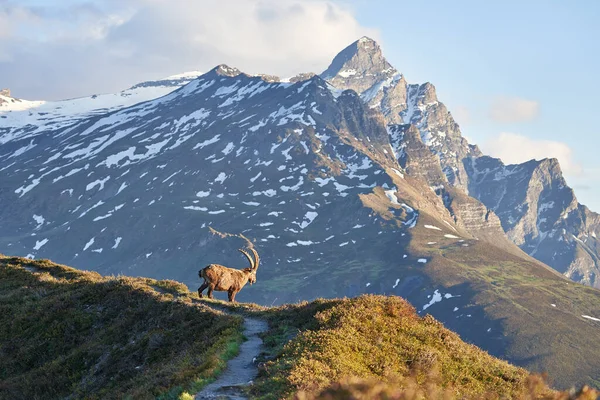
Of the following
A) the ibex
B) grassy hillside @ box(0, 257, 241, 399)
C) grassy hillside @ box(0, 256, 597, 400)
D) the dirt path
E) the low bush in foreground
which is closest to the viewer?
the dirt path

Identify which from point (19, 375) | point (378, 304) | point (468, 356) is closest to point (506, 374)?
point (468, 356)

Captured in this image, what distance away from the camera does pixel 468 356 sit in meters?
23.3

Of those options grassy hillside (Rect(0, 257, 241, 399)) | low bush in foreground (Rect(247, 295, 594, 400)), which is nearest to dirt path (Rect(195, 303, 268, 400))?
grassy hillside (Rect(0, 257, 241, 399))

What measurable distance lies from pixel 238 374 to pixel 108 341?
11.2 metres

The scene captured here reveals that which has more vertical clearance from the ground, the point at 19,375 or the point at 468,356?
the point at 468,356

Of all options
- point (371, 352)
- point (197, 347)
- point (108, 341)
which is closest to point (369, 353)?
point (371, 352)

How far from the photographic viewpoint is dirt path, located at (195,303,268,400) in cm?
1620

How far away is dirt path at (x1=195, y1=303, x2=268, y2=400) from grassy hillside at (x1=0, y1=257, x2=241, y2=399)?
1.16 ft

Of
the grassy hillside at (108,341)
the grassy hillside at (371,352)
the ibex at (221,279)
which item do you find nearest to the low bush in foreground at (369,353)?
the grassy hillside at (371,352)

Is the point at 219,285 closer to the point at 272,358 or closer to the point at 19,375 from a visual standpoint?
the point at 19,375

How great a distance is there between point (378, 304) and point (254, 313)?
290 inches

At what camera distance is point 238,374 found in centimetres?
1870

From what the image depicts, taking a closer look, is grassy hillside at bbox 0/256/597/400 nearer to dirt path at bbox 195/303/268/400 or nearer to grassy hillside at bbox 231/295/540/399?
grassy hillside at bbox 231/295/540/399

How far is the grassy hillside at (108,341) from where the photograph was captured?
20.4 metres
